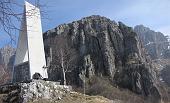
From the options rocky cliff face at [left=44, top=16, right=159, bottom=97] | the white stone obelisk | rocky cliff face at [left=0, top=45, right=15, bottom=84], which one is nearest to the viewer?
rocky cliff face at [left=0, top=45, right=15, bottom=84]

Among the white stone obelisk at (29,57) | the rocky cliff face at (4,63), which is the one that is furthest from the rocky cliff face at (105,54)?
the white stone obelisk at (29,57)

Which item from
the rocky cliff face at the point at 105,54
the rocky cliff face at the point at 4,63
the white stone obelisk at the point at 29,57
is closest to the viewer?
the rocky cliff face at the point at 4,63

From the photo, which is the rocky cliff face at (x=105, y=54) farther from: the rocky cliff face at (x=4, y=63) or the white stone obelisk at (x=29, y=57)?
the white stone obelisk at (x=29, y=57)

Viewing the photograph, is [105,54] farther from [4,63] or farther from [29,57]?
[29,57]

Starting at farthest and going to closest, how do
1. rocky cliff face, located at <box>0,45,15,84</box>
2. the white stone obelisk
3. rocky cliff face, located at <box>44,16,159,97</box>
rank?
rocky cliff face, located at <box>44,16,159,97</box>, the white stone obelisk, rocky cliff face, located at <box>0,45,15,84</box>

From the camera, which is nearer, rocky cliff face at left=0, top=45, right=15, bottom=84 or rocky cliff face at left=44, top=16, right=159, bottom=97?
rocky cliff face at left=0, top=45, right=15, bottom=84

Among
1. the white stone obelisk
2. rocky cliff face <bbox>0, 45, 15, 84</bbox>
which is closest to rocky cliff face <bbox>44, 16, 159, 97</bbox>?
rocky cliff face <bbox>0, 45, 15, 84</bbox>

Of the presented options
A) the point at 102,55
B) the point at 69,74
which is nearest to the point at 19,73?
the point at 69,74

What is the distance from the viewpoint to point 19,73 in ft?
138

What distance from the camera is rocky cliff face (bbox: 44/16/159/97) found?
74.2m

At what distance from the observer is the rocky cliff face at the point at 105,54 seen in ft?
243

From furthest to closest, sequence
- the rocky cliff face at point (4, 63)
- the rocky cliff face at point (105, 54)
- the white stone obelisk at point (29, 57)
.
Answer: the rocky cliff face at point (105, 54)
the white stone obelisk at point (29, 57)
the rocky cliff face at point (4, 63)

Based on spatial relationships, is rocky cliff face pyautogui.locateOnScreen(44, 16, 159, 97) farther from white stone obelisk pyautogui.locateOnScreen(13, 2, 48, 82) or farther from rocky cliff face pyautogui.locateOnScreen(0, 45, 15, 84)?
white stone obelisk pyautogui.locateOnScreen(13, 2, 48, 82)

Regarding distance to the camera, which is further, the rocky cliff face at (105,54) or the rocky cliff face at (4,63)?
the rocky cliff face at (105,54)
